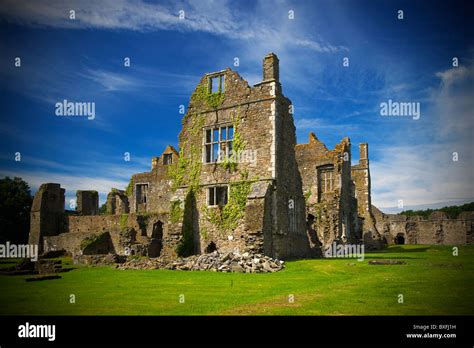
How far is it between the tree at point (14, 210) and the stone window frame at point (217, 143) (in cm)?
3309

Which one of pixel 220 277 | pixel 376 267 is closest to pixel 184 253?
pixel 220 277

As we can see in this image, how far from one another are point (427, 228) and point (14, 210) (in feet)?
170

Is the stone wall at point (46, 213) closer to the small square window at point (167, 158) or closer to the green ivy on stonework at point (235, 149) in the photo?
the small square window at point (167, 158)

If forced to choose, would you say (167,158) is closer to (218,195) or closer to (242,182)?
(218,195)

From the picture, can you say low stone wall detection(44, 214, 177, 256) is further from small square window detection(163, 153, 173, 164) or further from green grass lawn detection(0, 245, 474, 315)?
green grass lawn detection(0, 245, 474, 315)

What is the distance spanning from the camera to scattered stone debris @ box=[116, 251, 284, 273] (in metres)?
17.1

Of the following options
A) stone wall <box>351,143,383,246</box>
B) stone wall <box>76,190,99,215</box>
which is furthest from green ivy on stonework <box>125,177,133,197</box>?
stone wall <box>351,143,383,246</box>

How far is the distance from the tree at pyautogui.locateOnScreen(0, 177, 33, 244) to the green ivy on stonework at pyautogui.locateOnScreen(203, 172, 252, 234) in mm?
33919

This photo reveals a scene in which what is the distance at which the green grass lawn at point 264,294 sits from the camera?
8461 millimetres

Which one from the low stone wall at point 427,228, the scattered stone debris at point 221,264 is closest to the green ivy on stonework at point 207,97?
the scattered stone debris at point 221,264
